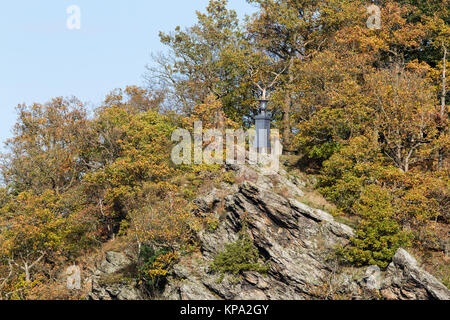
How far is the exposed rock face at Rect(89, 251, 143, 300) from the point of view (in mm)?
23750

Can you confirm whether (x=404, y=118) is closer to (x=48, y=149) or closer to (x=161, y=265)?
(x=161, y=265)

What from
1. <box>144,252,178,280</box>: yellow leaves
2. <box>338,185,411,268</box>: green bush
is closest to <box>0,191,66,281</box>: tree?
<box>144,252,178,280</box>: yellow leaves

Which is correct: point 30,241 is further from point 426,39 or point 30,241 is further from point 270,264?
point 426,39

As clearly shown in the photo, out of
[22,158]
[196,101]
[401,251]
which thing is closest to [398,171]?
[401,251]

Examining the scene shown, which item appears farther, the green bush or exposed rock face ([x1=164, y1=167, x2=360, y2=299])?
exposed rock face ([x1=164, y1=167, x2=360, y2=299])

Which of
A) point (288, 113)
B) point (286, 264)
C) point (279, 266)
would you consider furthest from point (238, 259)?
point (288, 113)

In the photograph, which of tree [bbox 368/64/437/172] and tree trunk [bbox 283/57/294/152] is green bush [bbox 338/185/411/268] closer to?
tree [bbox 368/64/437/172]

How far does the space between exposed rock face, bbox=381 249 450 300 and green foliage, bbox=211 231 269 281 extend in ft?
20.0

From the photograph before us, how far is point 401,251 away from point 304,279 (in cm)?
487

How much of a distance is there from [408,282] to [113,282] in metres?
15.8

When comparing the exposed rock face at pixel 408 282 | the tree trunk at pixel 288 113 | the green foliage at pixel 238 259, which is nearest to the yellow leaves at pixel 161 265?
the green foliage at pixel 238 259

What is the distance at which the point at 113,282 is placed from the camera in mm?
24156

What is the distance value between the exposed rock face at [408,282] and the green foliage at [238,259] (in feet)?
20.0

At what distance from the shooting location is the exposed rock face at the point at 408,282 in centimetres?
1853
